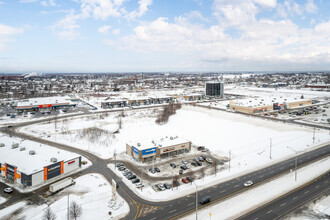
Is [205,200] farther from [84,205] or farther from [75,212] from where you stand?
[75,212]

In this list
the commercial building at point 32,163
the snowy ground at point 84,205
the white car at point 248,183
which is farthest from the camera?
the commercial building at point 32,163

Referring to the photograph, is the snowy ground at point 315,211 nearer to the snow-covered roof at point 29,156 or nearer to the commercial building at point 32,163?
the commercial building at point 32,163

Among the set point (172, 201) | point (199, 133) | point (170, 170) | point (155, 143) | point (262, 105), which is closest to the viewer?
point (172, 201)

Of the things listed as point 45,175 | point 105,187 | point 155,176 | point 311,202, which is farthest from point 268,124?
point 45,175

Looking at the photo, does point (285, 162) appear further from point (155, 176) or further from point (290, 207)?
point (155, 176)

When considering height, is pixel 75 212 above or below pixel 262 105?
below

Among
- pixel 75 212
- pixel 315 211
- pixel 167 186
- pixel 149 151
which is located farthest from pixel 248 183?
pixel 75 212

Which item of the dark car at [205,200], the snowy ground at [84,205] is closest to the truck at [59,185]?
the snowy ground at [84,205]

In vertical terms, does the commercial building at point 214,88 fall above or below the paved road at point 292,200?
above
